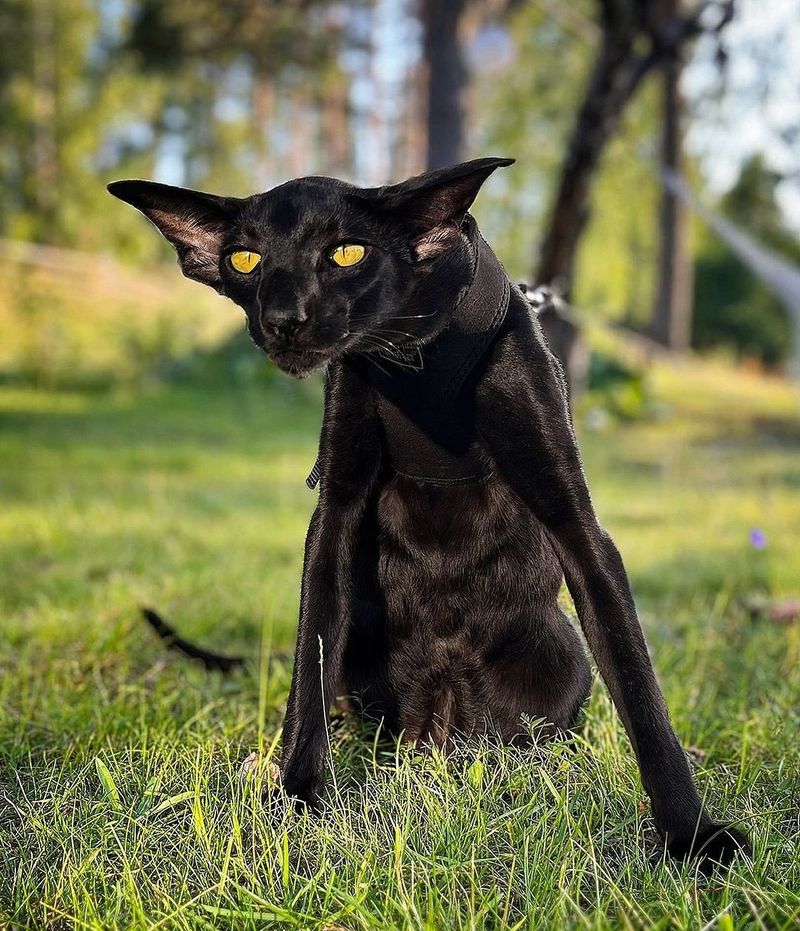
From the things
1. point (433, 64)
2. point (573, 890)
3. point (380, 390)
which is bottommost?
point (573, 890)

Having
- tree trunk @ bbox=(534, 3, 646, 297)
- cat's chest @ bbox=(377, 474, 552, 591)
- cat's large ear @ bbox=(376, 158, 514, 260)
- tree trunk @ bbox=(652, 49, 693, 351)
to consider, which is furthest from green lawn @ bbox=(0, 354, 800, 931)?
tree trunk @ bbox=(652, 49, 693, 351)

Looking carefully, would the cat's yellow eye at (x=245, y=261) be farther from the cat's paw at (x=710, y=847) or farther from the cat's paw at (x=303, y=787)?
the cat's paw at (x=710, y=847)

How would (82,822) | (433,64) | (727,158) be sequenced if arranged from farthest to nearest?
(727,158)
(433,64)
(82,822)

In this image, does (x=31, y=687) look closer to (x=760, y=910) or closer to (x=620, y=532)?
(x=760, y=910)

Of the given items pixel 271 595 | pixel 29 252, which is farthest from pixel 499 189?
pixel 271 595

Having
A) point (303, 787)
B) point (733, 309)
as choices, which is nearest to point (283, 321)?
point (303, 787)

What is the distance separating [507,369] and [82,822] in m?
1.27

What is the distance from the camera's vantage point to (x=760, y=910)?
66.6 inches

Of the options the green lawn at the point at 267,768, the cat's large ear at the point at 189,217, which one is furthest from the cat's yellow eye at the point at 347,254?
the green lawn at the point at 267,768

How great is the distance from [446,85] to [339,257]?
330 inches

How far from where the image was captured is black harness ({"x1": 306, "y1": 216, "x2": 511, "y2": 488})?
187cm

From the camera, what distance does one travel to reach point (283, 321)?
5.48ft

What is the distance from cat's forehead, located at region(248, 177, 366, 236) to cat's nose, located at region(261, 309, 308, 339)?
17 cm

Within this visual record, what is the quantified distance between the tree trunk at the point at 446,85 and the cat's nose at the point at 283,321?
8.06 meters
